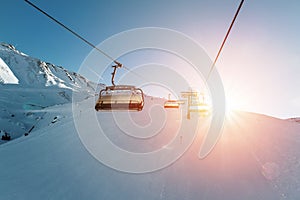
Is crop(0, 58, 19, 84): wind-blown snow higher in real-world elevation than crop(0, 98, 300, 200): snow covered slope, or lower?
higher

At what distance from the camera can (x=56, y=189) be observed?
812cm

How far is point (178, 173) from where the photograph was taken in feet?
28.1

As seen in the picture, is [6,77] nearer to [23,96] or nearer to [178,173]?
[23,96]

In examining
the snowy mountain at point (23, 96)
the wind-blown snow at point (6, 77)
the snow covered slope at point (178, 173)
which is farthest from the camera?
the wind-blown snow at point (6, 77)

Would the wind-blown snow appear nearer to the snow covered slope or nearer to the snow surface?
the snow surface

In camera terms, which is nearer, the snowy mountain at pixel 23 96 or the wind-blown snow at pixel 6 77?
the snowy mountain at pixel 23 96

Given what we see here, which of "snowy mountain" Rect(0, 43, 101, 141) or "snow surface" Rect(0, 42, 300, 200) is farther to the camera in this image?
"snowy mountain" Rect(0, 43, 101, 141)

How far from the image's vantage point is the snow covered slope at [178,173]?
723 cm

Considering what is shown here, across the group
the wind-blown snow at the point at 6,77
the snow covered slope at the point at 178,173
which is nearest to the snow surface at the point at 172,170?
the snow covered slope at the point at 178,173

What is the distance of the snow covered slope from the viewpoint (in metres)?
7.23

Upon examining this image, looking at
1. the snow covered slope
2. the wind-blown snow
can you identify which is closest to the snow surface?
the snow covered slope

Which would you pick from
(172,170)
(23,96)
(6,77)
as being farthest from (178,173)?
(6,77)

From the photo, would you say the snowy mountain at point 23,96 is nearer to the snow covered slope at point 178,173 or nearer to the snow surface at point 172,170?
the snow surface at point 172,170

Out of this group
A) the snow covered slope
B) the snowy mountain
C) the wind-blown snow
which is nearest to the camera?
the snow covered slope
